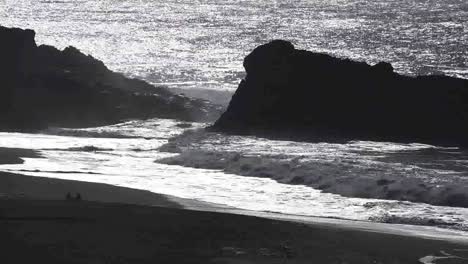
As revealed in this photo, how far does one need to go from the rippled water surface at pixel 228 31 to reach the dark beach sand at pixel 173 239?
41.7 metres

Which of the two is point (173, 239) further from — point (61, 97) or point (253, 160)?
point (61, 97)

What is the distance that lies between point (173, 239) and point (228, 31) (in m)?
85.8

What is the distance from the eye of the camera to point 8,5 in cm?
15012

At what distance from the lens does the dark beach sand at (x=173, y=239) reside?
47.5 ft

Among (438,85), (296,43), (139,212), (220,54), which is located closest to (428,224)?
(139,212)

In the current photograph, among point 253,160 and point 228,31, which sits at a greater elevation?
point 228,31

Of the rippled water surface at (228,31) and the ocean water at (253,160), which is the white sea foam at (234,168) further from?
the rippled water surface at (228,31)

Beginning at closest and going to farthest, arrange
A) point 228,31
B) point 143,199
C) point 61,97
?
1. point 143,199
2. point 61,97
3. point 228,31

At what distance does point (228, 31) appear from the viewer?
3959 inches

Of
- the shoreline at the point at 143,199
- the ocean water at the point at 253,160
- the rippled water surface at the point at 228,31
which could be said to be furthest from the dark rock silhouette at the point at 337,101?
the rippled water surface at the point at 228,31

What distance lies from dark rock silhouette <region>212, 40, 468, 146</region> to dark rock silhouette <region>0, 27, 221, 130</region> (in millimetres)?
6993

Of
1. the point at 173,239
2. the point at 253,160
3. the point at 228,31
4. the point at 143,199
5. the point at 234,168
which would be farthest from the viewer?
the point at 228,31

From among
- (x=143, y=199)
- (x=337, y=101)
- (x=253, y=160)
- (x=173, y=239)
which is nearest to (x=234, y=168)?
(x=253, y=160)

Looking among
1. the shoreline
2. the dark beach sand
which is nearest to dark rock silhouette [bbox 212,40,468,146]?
the shoreline
